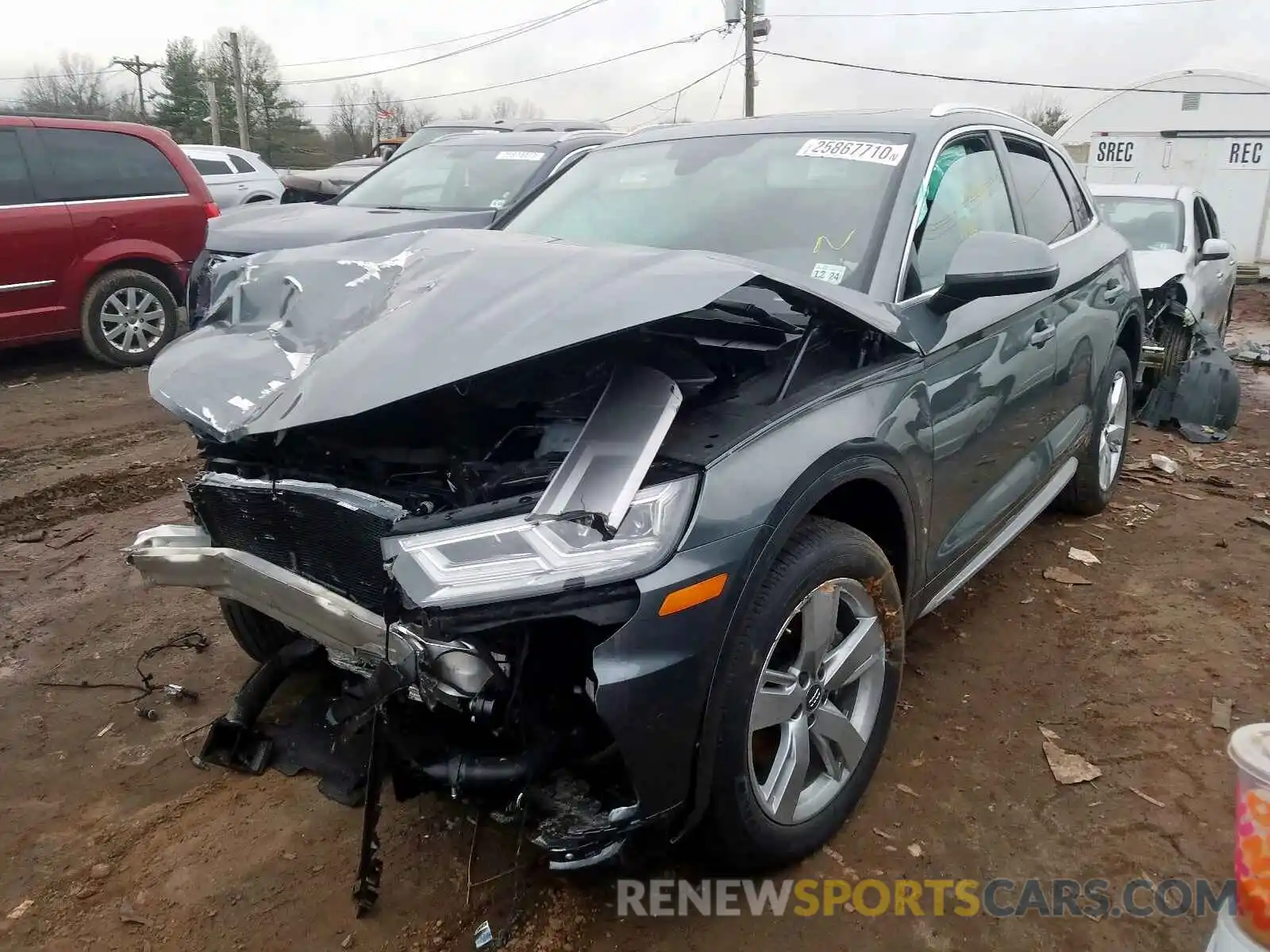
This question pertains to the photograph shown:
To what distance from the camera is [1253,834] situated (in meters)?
1.47

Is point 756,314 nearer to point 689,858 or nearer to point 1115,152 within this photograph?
point 689,858

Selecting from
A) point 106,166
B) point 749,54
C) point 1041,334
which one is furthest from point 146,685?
point 749,54

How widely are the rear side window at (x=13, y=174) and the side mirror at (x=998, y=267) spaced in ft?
24.4

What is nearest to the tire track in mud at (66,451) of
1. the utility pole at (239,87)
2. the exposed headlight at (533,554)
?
the exposed headlight at (533,554)

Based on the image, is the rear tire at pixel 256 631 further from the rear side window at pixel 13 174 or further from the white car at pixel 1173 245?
the white car at pixel 1173 245

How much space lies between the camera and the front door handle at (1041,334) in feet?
10.8

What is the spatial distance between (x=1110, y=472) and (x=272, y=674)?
13.5 feet

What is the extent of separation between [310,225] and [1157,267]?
6.45 metres

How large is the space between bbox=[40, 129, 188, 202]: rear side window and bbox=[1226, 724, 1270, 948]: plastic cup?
8596mm

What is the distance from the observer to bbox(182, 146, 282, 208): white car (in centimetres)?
1405

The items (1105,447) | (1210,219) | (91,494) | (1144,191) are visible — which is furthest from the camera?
(1210,219)

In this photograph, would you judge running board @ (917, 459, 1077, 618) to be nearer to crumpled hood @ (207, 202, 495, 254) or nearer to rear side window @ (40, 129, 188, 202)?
crumpled hood @ (207, 202, 495, 254)

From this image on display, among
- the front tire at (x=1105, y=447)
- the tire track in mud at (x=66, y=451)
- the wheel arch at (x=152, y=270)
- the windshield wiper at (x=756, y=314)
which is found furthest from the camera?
the wheel arch at (x=152, y=270)

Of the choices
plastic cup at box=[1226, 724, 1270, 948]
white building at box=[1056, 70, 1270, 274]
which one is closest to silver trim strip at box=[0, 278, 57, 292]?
plastic cup at box=[1226, 724, 1270, 948]
